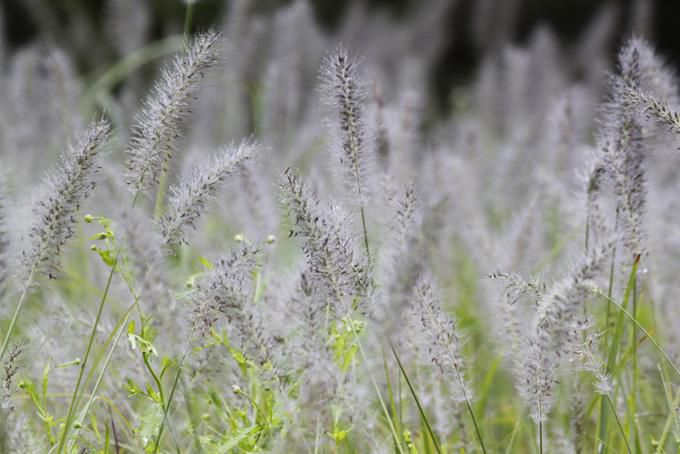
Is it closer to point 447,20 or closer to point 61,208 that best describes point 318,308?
point 61,208

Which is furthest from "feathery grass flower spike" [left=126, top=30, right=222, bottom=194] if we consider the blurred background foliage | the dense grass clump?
the blurred background foliage

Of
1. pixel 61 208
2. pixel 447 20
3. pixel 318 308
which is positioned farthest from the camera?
pixel 447 20

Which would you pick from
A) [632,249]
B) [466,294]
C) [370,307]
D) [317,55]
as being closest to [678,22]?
[317,55]

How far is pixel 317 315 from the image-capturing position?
48.4 inches

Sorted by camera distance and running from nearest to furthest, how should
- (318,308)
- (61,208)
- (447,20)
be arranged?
(61,208), (318,308), (447,20)

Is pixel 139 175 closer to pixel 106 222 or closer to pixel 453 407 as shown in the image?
pixel 106 222

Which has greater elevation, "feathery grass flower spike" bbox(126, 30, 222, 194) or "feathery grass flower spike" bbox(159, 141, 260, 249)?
"feathery grass flower spike" bbox(126, 30, 222, 194)

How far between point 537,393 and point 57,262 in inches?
26.2

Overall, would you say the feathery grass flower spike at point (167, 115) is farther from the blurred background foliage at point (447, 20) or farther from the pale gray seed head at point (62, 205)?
the blurred background foliage at point (447, 20)

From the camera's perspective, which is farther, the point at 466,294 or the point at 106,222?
the point at 466,294

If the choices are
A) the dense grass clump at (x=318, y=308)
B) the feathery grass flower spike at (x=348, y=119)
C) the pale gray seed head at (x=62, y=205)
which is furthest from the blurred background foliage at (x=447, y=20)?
the pale gray seed head at (x=62, y=205)

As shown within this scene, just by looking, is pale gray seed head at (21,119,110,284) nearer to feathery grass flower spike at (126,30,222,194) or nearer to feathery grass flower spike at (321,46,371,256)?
feathery grass flower spike at (126,30,222,194)

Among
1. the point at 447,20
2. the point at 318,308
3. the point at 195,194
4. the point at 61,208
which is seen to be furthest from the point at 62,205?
the point at 447,20

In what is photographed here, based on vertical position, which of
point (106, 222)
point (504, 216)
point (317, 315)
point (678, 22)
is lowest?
point (317, 315)
